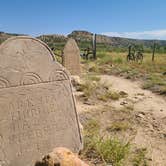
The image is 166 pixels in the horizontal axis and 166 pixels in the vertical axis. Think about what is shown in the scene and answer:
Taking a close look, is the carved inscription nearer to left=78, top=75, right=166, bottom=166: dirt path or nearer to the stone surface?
the stone surface

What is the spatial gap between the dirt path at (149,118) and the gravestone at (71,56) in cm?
190

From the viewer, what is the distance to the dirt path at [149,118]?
4647 millimetres

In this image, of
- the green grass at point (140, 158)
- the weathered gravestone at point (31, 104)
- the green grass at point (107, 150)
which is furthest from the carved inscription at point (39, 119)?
the green grass at point (140, 158)

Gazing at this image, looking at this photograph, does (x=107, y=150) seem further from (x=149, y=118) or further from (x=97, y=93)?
(x=97, y=93)

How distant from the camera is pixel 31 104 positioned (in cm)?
363

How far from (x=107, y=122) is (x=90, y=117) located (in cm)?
41

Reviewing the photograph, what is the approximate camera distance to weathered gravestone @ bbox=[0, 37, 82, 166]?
3.49 meters

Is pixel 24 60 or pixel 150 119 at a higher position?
pixel 24 60

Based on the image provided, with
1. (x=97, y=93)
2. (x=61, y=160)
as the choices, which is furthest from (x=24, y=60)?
(x=97, y=93)

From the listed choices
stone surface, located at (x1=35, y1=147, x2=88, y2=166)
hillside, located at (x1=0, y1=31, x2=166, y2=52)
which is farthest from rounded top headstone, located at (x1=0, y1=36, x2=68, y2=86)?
hillside, located at (x1=0, y1=31, x2=166, y2=52)

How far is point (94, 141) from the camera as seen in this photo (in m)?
4.34

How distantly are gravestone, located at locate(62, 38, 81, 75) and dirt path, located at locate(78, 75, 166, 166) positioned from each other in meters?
1.90

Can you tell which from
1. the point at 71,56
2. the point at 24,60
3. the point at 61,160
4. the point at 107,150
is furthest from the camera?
the point at 71,56

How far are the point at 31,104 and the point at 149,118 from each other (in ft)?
11.3
